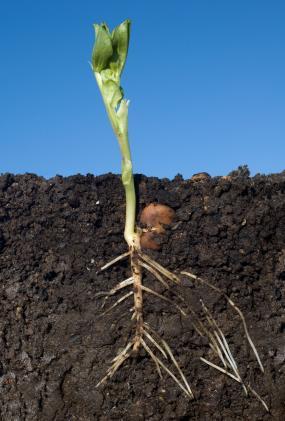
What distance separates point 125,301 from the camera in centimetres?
162

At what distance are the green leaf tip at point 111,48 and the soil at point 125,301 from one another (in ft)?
1.00

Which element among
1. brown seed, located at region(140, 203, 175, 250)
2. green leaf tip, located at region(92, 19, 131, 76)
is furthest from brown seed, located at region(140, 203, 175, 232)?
green leaf tip, located at region(92, 19, 131, 76)

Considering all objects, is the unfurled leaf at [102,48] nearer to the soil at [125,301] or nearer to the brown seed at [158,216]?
the soil at [125,301]

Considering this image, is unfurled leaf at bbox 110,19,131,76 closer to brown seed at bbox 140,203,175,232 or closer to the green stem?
the green stem

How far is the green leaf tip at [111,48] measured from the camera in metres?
1.62

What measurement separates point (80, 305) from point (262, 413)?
576 mm

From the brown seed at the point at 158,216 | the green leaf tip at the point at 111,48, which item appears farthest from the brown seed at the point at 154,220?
the green leaf tip at the point at 111,48

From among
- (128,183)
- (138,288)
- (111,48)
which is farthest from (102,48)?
(138,288)

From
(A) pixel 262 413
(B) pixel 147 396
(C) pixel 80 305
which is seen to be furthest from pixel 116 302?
(A) pixel 262 413

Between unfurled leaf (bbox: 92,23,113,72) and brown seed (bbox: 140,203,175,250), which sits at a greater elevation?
unfurled leaf (bbox: 92,23,113,72)

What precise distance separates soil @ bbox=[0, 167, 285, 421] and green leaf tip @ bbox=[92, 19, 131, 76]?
12.0 inches

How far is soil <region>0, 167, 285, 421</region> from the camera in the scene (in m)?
1.60

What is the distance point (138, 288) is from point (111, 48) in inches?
25.9

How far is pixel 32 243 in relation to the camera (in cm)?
167
